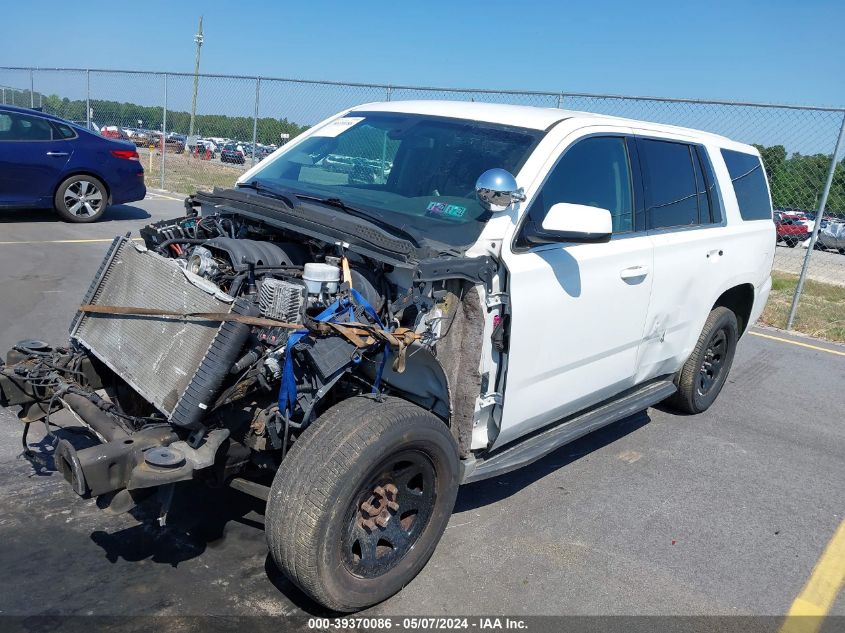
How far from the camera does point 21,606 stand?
2.89 meters

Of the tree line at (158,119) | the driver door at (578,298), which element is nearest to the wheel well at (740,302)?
the driver door at (578,298)

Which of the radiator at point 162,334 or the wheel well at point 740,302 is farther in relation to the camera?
the wheel well at point 740,302

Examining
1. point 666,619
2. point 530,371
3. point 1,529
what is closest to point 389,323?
point 530,371

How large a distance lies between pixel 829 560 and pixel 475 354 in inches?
89.4

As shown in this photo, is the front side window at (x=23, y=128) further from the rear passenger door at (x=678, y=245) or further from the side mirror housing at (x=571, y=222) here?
the side mirror housing at (x=571, y=222)

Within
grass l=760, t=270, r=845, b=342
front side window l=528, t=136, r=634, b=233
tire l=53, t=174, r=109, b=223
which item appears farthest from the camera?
tire l=53, t=174, r=109, b=223

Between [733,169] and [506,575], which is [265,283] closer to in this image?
[506,575]

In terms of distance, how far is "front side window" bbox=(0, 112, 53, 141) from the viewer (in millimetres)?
10172

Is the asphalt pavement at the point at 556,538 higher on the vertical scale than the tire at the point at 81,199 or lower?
lower

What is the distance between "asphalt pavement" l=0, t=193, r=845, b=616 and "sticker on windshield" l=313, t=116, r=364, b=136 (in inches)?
86.9

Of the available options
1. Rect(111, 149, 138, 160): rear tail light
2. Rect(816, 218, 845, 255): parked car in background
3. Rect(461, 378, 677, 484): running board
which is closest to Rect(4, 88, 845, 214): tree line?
Rect(461, 378, 677, 484): running board

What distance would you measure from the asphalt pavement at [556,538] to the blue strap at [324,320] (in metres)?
0.88

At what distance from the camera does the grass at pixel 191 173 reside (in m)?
18.2

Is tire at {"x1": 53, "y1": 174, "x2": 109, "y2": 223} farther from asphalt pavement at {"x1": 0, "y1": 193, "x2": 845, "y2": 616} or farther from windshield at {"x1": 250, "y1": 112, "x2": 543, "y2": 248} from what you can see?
windshield at {"x1": 250, "y1": 112, "x2": 543, "y2": 248}
